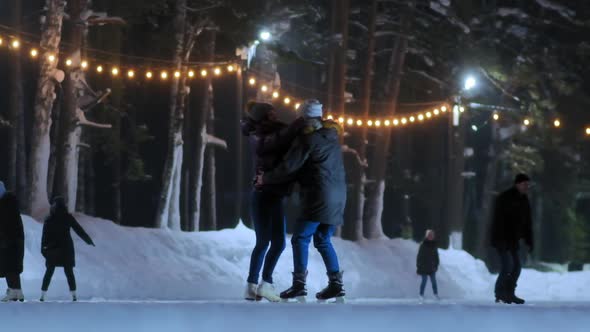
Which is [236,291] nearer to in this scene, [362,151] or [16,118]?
[16,118]

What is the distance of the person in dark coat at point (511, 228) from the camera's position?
1523 centimetres

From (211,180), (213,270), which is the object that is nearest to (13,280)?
(213,270)

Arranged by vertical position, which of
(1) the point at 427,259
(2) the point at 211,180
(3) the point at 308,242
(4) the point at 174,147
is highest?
(4) the point at 174,147

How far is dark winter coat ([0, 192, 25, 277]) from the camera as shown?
15156mm

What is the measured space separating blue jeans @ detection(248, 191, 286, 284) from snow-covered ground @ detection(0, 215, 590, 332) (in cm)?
100

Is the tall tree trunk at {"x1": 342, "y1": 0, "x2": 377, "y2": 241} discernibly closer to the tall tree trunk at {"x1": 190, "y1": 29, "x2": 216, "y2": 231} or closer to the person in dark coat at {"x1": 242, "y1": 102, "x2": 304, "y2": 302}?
the tall tree trunk at {"x1": 190, "y1": 29, "x2": 216, "y2": 231}

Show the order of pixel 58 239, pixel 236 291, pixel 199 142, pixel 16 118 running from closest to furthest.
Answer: pixel 58 239
pixel 236 291
pixel 16 118
pixel 199 142

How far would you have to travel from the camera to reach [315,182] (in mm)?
11258

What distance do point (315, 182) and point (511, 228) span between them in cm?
473

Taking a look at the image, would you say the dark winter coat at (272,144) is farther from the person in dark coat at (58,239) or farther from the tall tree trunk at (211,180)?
the tall tree trunk at (211,180)

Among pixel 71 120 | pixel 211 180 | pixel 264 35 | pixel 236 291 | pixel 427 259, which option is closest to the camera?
pixel 236 291

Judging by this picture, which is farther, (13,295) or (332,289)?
(13,295)

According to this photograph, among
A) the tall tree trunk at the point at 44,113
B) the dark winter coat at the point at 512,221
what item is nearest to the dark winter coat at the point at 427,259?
the tall tree trunk at the point at 44,113

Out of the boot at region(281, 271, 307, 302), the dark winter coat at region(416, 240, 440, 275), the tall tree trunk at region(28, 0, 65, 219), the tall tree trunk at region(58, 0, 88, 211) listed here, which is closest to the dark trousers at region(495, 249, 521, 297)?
the boot at region(281, 271, 307, 302)
